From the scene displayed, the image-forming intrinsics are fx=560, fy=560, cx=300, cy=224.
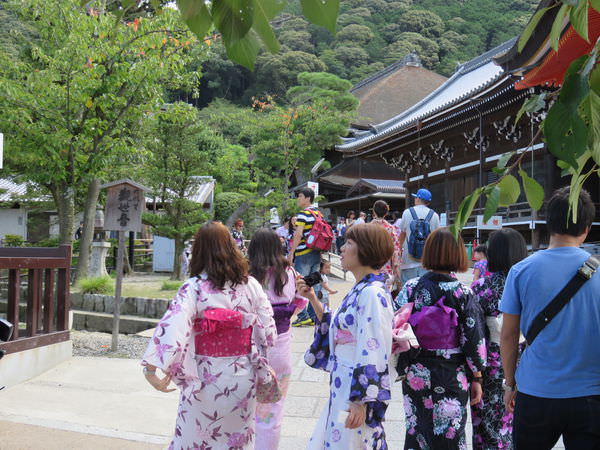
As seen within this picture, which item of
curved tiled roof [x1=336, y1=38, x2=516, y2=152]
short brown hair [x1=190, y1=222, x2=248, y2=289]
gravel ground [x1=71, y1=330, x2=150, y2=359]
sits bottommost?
gravel ground [x1=71, y1=330, x2=150, y2=359]

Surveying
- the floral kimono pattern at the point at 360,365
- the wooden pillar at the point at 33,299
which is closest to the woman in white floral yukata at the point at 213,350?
the floral kimono pattern at the point at 360,365

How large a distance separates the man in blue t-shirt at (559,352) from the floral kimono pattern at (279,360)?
143 cm

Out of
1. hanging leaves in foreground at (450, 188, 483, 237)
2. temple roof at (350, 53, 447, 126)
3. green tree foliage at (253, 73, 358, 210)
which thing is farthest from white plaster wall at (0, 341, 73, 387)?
temple roof at (350, 53, 447, 126)

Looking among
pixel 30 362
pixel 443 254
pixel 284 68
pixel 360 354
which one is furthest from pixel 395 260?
pixel 284 68

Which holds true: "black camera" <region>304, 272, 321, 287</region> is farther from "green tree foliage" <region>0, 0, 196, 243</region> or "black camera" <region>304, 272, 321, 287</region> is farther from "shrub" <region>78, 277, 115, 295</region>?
"shrub" <region>78, 277, 115, 295</region>

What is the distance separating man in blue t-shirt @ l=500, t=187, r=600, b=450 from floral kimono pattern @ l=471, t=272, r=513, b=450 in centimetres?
97

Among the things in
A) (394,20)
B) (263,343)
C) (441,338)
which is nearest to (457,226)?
(441,338)

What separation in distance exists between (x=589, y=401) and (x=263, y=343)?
151 centimetres

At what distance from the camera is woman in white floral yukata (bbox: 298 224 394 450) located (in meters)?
2.26

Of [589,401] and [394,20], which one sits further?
[394,20]

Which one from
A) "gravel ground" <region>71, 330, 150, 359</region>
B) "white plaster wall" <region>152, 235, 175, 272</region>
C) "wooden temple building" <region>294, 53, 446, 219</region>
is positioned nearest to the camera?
"gravel ground" <region>71, 330, 150, 359</region>

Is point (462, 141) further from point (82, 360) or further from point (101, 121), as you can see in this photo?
point (82, 360)

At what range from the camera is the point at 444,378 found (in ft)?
9.08

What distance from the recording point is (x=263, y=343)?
9.52ft
